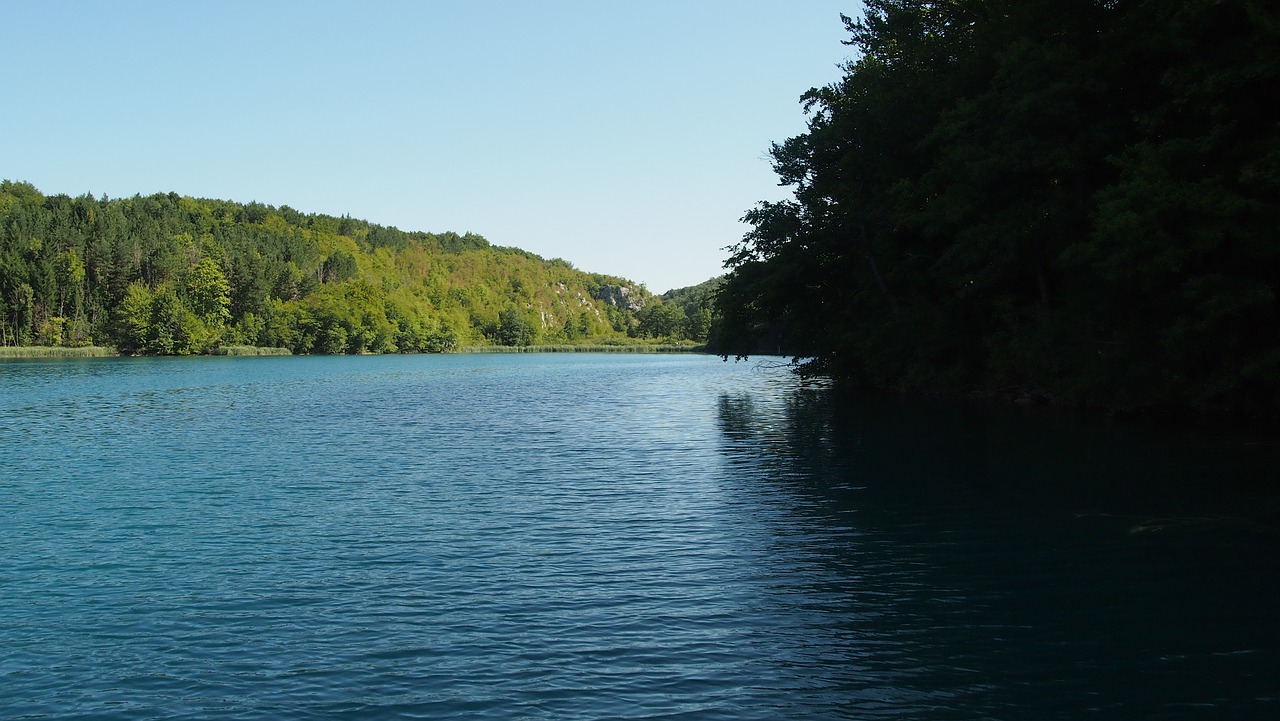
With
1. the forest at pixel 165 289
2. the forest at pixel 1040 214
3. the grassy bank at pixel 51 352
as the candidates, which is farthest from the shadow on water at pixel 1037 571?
the grassy bank at pixel 51 352

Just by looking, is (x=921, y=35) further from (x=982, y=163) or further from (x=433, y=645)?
(x=433, y=645)

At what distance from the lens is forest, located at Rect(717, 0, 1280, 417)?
23828 millimetres

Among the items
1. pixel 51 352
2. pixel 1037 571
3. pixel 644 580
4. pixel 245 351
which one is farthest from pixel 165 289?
pixel 1037 571

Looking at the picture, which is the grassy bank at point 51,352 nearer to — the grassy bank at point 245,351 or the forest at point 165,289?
the forest at point 165,289

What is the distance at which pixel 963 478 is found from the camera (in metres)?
20.7

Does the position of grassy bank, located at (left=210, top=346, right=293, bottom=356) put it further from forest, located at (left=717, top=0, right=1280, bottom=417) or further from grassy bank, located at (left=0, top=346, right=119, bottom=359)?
forest, located at (left=717, top=0, right=1280, bottom=417)

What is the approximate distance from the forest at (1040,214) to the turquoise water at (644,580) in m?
4.45

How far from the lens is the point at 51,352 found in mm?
115688

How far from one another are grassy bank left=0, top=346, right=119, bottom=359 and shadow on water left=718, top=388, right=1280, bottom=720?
115141 millimetres

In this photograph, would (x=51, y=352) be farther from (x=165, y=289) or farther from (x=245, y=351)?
(x=245, y=351)

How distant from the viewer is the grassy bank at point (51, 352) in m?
111

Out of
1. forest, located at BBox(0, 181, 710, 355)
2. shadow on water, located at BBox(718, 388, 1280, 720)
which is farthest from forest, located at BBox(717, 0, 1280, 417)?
forest, located at BBox(0, 181, 710, 355)

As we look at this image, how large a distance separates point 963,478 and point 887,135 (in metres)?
27.7

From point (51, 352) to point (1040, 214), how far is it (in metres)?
123
